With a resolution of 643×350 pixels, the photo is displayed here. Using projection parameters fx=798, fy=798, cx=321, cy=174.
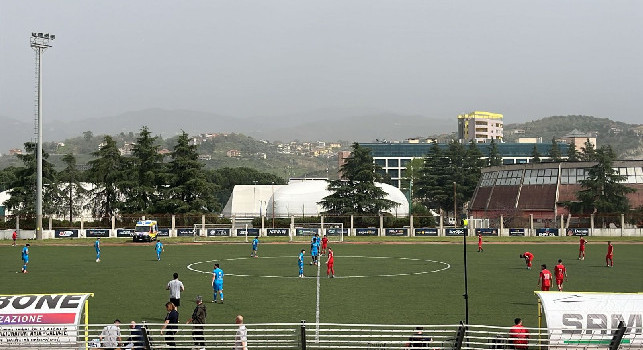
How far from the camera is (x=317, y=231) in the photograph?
9350 centimetres

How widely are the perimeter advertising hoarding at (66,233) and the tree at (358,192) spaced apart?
124 ft

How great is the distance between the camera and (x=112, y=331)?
20.8m

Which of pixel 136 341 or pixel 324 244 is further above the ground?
pixel 324 244

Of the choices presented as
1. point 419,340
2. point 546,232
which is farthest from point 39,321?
point 546,232

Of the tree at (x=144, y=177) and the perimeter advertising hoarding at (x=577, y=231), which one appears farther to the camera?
the tree at (x=144, y=177)

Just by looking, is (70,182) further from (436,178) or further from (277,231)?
(436,178)

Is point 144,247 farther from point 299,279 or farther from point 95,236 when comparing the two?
point 299,279

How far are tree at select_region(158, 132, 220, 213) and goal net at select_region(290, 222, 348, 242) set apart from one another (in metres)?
17.3

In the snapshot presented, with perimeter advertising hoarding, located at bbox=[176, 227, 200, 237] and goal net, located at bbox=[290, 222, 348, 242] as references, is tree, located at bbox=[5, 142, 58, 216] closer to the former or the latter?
perimeter advertising hoarding, located at bbox=[176, 227, 200, 237]

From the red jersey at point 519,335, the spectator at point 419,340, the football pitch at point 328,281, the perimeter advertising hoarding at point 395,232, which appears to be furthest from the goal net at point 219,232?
the spectator at point 419,340

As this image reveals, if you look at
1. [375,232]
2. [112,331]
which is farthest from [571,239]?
[112,331]

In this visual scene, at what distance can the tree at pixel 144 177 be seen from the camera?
365 ft

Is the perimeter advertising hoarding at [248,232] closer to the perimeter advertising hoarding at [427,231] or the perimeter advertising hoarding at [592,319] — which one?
Answer: the perimeter advertising hoarding at [427,231]

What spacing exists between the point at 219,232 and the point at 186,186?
17.0m
